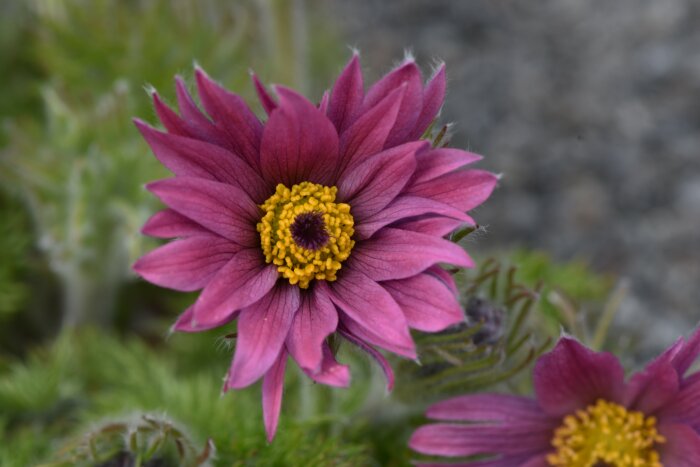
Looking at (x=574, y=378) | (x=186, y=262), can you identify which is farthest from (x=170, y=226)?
(x=574, y=378)

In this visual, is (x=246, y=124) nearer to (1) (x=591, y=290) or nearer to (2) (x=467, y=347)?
(2) (x=467, y=347)

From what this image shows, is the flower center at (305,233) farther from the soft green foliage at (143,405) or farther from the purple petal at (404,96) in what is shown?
the soft green foliage at (143,405)

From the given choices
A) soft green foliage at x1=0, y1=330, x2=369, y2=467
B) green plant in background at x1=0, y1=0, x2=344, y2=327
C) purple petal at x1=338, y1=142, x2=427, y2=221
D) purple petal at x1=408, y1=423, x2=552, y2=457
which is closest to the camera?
purple petal at x1=338, y1=142, x2=427, y2=221

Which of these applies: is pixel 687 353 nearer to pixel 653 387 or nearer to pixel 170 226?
pixel 653 387

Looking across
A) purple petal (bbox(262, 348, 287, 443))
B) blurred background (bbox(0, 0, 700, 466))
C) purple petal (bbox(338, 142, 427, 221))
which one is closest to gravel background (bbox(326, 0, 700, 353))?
blurred background (bbox(0, 0, 700, 466))

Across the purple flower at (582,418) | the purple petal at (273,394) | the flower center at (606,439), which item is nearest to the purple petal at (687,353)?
the purple flower at (582,418)

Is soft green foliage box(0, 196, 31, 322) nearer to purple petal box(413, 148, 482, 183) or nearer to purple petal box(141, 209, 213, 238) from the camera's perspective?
purple petal box(141, 209, 213, 238)

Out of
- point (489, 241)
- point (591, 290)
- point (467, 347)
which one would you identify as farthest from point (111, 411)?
point (489, 241)
